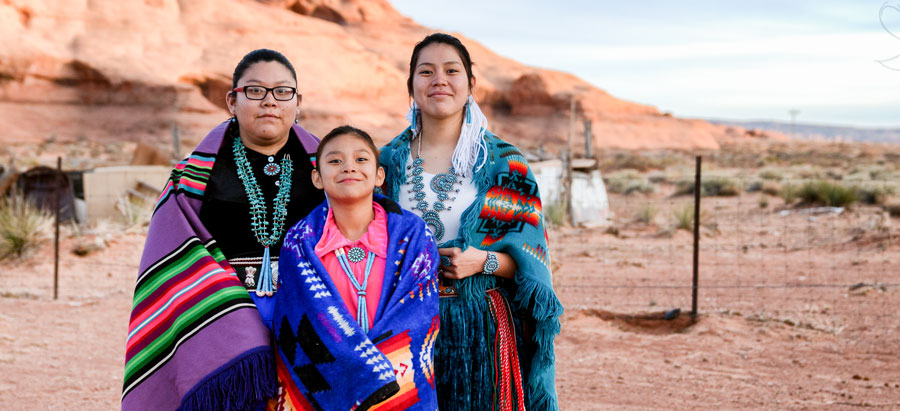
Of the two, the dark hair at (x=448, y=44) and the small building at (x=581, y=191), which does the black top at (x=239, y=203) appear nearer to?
the dark hair at (x=448, y=44)

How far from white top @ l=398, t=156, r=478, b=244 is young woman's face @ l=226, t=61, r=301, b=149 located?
49 centimetres

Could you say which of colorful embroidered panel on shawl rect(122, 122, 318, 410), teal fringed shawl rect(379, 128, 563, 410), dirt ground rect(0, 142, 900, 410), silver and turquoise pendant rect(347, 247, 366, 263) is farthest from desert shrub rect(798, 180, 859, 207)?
colorful embroidered panel on shawl rect(122, 122, 318, 410)

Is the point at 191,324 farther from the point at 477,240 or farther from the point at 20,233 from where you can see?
the point at 20,233

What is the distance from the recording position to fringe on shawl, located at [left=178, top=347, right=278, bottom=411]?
204 cm

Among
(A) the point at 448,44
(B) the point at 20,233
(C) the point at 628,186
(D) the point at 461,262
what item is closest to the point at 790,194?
(C) the point at 628,186

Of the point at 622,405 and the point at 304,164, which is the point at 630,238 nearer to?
the point at 622,405

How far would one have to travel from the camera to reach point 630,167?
3064 centimetres

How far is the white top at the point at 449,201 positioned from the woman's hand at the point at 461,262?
132mm

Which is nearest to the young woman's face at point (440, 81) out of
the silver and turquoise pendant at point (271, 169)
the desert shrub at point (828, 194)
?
the silver and turquoise pendant at point (271, 169)

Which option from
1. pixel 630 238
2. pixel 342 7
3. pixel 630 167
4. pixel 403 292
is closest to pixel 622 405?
pixel 403 292

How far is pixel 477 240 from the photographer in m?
2.41

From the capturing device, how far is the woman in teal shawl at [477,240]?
2410 mm

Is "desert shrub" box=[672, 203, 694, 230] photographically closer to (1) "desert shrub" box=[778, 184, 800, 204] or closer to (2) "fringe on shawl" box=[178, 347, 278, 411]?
(1) "desert shrub" box=[778, 184, 800, 204]

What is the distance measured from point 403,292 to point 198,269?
2.18 ft
